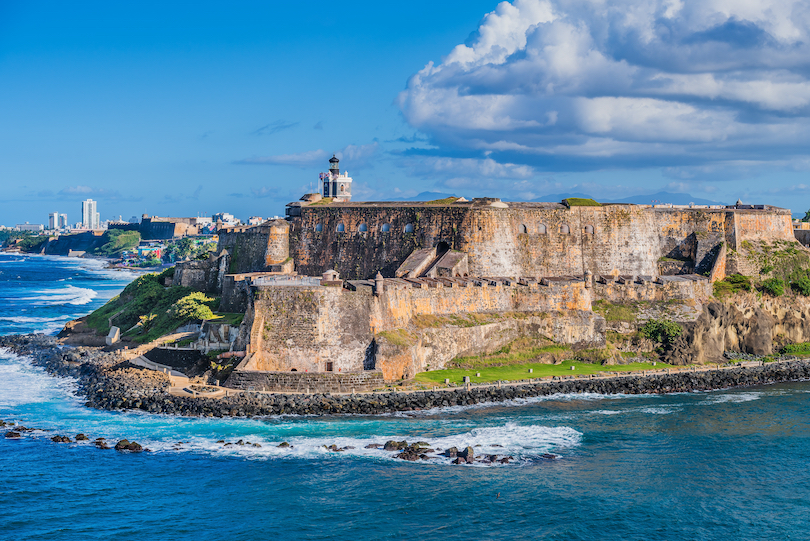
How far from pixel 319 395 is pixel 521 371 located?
50.8 ft

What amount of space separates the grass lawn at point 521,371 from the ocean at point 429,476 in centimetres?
393

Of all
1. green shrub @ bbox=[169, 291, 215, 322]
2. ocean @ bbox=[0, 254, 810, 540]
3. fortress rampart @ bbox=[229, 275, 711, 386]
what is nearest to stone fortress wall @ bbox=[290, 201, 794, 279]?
fortress rampart @ bbox=[229, 275, 711, 386]

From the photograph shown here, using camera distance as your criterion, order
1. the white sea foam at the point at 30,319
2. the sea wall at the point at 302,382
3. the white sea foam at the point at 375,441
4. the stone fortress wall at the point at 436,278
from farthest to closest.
Answer: the white sea foam at the point at 30,319, the stone fortress wall at the point at 436,278, the sea wall at the point at 302,382, the white sea foam at the point at 375,441

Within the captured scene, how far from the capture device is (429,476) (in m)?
39.1

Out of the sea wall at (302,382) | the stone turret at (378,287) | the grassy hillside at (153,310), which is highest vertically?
the stone turret at (378,287)

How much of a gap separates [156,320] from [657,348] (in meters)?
39.6

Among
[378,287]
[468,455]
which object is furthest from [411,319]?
[468,455]

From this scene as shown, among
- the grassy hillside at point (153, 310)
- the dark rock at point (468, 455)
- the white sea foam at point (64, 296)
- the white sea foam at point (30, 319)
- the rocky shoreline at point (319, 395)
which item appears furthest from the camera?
the white sea foam at point (64, 296)

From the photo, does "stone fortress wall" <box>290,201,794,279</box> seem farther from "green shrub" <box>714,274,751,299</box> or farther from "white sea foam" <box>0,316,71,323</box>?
"white sea foam" <box>0,316,71,323</box>

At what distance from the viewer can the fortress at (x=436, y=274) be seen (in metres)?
52.5

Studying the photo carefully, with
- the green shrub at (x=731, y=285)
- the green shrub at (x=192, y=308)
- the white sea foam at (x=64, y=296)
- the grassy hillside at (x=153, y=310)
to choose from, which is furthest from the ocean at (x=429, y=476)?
the white sea foam at (x=64, y=296)

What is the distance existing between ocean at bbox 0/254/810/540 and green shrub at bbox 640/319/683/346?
10509 millimetres

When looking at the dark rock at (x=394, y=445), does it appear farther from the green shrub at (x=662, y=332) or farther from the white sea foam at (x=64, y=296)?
the white sea foam at (x=64, y=296)

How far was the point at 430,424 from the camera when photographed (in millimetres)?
47031
